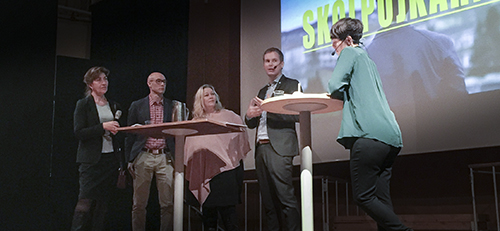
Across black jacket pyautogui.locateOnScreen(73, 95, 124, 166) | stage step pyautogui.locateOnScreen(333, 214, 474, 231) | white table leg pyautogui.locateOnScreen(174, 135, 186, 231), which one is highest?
black jacket pyautogui.locateOnScreen(73, 95, 124, 166)

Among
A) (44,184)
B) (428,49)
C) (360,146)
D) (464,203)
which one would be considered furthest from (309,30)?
(44,184)

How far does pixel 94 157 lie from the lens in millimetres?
4129

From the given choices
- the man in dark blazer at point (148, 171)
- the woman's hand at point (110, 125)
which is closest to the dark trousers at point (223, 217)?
the man in dark blazer at point (148, 171)

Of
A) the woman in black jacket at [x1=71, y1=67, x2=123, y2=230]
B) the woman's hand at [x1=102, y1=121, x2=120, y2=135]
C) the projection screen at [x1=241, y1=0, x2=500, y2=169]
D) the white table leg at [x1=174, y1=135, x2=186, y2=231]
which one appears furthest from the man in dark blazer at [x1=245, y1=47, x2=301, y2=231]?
the woman in black jacket at [x1=71, y1=67, x2=123, y2=230]

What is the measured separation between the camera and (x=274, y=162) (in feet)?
11.3

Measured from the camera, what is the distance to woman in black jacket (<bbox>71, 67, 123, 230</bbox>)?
13.3 ft

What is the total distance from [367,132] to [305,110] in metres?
0.46

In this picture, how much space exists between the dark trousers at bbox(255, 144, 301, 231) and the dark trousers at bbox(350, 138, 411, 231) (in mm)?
924

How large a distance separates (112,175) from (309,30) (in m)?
2.10

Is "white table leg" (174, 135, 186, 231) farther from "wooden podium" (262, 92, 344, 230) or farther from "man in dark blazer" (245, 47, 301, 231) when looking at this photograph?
"wooden podium" (262, 92, 344, 230)

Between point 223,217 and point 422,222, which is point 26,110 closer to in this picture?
point 223,217

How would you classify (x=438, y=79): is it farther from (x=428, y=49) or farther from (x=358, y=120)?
(x=358, y=120)

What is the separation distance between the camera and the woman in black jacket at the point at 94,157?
4059 mm

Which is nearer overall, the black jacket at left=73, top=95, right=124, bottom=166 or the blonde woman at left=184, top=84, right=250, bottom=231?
the blonde woman at left=184, top=84, right=250, bottom=231
